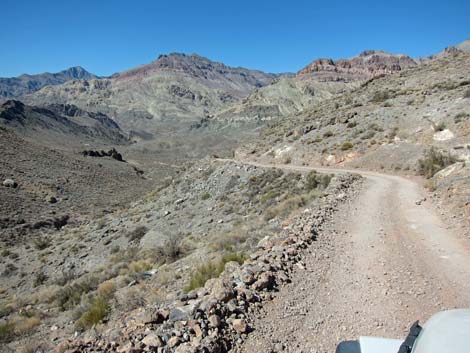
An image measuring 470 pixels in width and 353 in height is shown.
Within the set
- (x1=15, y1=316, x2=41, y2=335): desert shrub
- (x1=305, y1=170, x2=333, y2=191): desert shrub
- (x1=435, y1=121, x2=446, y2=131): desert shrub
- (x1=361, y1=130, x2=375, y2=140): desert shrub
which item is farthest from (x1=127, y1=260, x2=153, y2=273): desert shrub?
(x1=435, y1=121, x2=446, y2=131): desert shrub

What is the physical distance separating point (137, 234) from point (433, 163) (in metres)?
18.1

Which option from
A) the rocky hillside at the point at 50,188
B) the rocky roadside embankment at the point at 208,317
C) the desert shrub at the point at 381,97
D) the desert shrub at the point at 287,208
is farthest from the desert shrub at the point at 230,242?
the desert shrub at the point at 381,97

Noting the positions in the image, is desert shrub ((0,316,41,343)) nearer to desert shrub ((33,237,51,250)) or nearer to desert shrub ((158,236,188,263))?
desert shrub ((158,236,188,263))

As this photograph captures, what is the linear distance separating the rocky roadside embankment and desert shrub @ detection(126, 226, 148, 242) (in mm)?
15402

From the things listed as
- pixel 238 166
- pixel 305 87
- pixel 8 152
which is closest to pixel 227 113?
pixel 305 87

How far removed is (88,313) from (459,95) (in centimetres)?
3135

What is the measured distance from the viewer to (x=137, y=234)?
22141mm

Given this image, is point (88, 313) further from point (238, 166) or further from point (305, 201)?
point (238, 166)

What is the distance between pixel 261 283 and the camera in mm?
6309

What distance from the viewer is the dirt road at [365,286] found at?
5148 millimetres

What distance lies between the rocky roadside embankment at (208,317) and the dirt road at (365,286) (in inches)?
10.3

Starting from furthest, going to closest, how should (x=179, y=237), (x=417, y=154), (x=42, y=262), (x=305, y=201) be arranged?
1. (x=42, y=262)
2. (x=417, y=154)
3. (x=179, y=237)
4. (x=305, y=201)

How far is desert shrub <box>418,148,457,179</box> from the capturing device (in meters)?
17.0

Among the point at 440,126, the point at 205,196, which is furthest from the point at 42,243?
the point at 440,126
